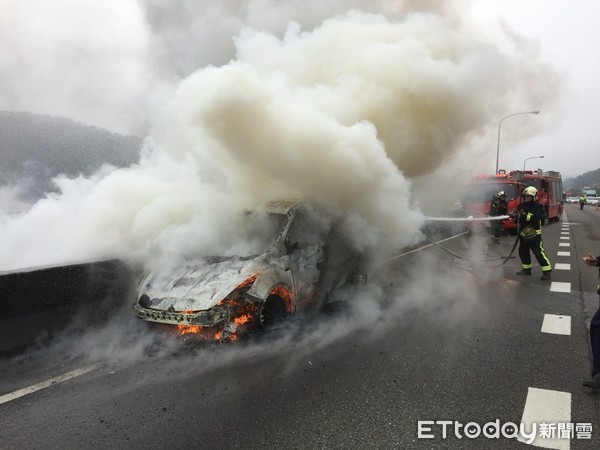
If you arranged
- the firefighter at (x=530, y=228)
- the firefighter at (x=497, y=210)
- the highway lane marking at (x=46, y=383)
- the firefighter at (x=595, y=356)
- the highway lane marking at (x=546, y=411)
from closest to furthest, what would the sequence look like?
1. the highway lane marking at (x=546, y=411)
2. the firefighter at (x=595, y=356)
3. the highway lane marking at (x=46, y=383)
4. the firefighter at (x=530, y=228)
5. the firefighter at (x=497, y=210)

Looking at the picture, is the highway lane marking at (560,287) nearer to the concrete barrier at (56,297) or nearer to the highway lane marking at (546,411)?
the highway lane marking at (546,411)

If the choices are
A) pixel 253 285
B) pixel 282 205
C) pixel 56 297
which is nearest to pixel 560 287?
pixel 282 205

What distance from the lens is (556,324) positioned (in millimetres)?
5066

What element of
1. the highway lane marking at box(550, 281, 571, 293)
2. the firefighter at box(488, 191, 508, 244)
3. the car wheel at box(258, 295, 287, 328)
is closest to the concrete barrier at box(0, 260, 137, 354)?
the car wheel at box(258, 295, 287, 328)

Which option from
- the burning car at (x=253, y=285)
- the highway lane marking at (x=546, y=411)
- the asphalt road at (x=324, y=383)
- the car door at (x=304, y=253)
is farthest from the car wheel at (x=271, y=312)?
the highway lane marking at (x=546, y=411)

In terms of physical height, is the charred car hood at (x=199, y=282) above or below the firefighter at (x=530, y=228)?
below

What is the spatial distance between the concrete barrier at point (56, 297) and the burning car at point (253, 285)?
96 centimetres

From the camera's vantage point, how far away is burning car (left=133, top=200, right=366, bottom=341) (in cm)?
412

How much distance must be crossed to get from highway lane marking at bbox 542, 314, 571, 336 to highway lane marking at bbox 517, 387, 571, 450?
5.46 feet

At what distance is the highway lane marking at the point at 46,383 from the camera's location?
3.57m

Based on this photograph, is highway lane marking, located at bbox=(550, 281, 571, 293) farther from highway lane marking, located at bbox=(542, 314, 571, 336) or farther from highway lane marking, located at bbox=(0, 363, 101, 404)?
highway lane marking, located at bbox=(0, 363, 101, 404)

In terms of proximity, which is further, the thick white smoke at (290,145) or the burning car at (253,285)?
the thick white smoke at (290,145)

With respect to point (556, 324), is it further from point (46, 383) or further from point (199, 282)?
point (46, 383)

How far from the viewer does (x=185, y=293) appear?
4.31 m
